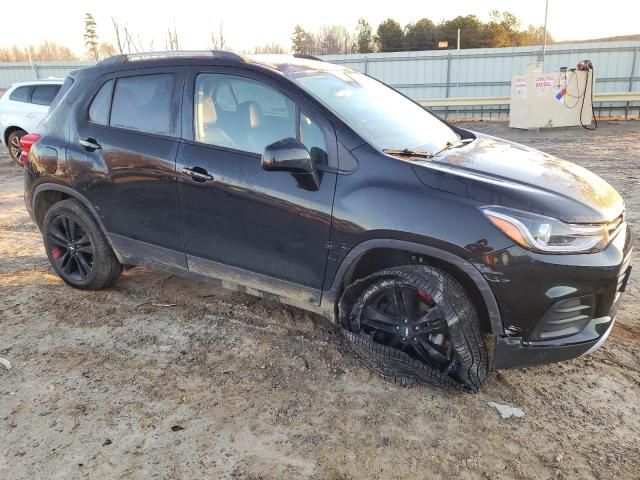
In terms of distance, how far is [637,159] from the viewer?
9492 millimetres

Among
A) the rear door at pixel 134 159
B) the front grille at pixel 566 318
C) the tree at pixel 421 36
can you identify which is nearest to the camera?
the front grille at pixel 566 318

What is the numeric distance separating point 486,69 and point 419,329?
19.9 metres

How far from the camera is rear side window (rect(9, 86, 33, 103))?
33.4ft

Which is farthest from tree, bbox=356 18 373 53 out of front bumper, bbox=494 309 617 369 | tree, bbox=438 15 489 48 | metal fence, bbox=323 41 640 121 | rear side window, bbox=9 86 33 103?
front bumper, bbox=494 309 617 369

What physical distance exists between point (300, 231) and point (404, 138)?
3.03ft

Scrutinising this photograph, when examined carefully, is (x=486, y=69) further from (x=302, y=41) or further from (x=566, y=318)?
(x=302, y=41)

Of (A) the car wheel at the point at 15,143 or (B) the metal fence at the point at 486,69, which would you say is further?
(B) the metal fence at the point at 486,69

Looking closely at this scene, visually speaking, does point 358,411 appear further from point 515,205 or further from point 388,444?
point 515,205

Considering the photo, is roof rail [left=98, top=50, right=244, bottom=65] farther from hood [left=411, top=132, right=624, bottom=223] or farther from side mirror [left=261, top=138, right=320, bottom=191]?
hood [left=411, top=132, right=624, bottom=223]

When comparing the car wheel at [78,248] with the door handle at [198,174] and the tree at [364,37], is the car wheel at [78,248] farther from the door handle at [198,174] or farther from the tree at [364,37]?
the tree at [364,37]

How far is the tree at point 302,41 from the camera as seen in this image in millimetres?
41344

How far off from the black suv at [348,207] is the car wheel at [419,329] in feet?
0.03

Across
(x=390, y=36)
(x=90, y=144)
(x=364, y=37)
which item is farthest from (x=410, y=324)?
(x=364, y=37)

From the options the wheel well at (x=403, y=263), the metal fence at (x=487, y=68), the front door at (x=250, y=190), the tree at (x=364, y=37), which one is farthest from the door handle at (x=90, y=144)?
the tree at (x=364, y=37)
